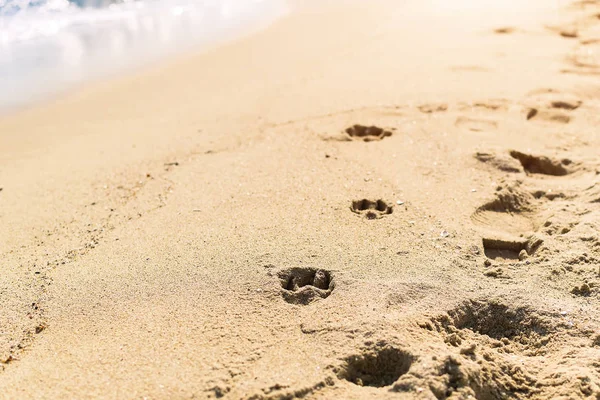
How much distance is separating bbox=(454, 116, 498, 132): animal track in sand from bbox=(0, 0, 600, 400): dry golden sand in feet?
0.05

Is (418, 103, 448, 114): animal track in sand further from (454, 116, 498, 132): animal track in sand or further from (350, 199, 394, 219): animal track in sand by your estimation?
(350, 199, 394, 219): animal track in sand

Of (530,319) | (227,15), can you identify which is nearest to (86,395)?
(530,319)

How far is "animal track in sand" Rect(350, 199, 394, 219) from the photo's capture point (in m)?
2.48

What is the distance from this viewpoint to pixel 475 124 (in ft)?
10.7

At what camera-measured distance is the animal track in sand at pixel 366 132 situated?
321cm

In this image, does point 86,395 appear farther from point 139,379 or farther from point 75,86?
point 75,86

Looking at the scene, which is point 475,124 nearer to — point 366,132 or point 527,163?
point 527,163

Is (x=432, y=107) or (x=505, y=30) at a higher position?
(x=505, y=30)

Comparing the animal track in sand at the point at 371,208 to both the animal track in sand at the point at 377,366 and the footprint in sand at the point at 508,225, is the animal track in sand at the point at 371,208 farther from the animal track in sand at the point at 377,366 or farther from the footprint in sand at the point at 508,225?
the animal track in sand at the point at 377,366

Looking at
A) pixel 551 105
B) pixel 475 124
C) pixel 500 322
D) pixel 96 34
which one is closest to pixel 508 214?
pixel 500 322

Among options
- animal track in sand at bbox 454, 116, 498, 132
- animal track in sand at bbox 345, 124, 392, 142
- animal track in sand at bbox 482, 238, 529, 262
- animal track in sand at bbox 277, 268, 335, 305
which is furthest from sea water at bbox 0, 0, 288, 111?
animal track in sand at bbox 482, 238, 529, 262

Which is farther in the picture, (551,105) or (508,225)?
(551,105)

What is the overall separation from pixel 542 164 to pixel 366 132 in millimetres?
919

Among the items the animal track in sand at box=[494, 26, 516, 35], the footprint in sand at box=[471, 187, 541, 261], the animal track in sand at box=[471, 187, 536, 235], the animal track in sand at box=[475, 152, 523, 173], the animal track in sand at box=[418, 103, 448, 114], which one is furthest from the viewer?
the animal track in sand at box=[494, 26, 516, 35]
